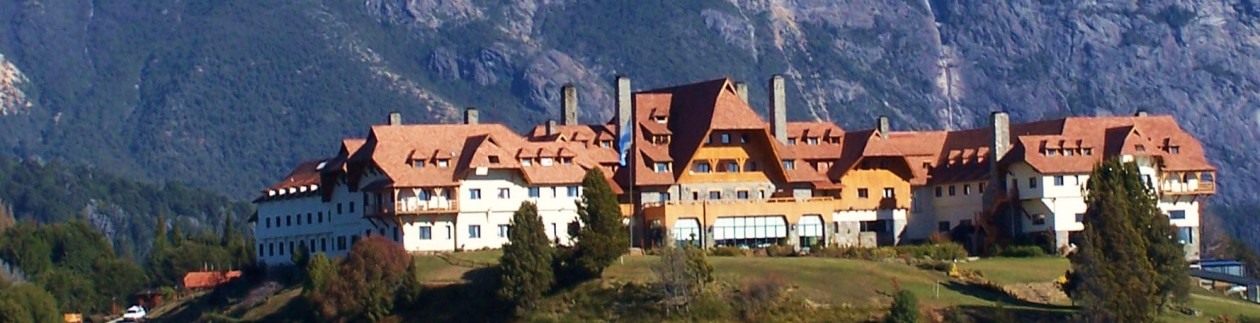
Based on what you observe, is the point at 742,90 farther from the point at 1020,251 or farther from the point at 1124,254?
the point at 1124,254

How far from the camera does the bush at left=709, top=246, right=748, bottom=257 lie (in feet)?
409

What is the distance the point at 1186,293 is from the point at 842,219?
22.9 metres

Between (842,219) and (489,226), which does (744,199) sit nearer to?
(842,219)

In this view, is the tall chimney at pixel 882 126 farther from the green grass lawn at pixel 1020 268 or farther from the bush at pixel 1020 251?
the green grass lawn at pixel 1020 268

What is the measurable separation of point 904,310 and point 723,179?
26326 millimetres

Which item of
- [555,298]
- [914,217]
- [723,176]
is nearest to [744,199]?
[723,176]

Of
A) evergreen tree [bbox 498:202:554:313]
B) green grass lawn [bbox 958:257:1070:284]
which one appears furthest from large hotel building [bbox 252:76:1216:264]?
evergreen tree [bbox 498:202:554:313]

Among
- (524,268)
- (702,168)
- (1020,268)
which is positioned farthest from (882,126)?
(524,268)

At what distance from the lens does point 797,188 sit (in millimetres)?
134500

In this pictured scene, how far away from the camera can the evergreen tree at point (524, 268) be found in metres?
114

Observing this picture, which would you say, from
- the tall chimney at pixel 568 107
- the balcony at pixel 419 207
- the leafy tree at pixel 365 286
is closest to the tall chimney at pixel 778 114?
the tall chimney at pixel 568 107

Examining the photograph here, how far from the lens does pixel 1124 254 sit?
4461 inches

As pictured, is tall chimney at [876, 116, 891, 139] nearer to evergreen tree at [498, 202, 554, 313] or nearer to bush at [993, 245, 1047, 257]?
bush at [993, 245, 1047, 257]

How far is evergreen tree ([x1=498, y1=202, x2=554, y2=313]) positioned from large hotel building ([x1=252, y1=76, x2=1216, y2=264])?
820 centimetres
